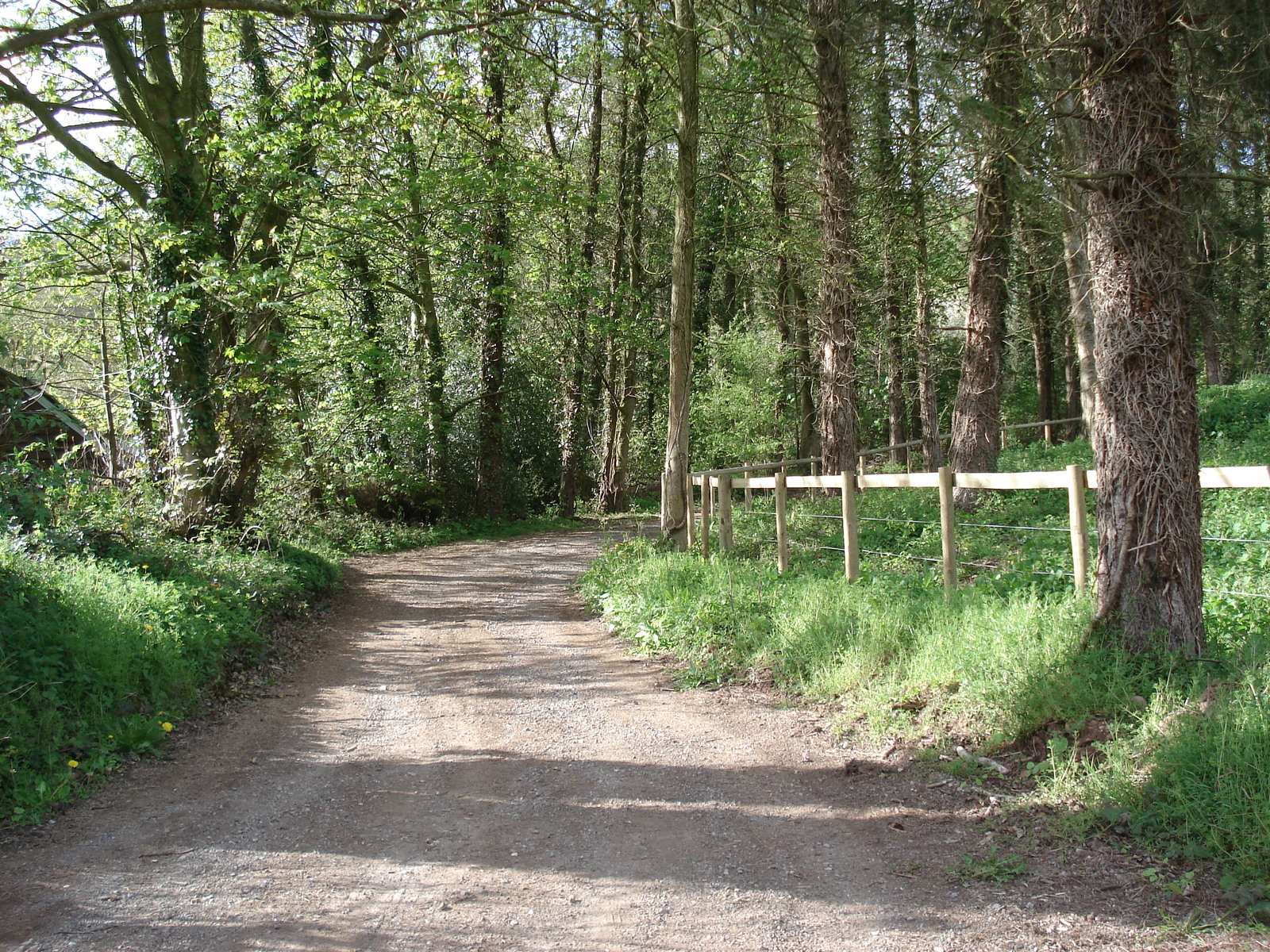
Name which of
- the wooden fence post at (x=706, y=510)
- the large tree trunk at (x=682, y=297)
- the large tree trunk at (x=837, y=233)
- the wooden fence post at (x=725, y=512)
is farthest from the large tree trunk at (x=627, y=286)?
the wooden fence post at (x=725, y=512)

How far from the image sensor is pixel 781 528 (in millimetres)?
10328

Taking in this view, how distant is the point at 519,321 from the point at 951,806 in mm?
20094

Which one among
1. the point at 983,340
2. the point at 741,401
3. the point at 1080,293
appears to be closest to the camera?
the point at 1080,293

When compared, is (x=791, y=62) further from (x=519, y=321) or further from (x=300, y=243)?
(x=519, y=321)

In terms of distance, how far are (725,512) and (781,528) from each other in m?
1.46

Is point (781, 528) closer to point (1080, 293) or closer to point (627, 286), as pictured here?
point (1080, 293)

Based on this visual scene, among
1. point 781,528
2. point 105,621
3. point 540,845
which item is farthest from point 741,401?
point 540,845

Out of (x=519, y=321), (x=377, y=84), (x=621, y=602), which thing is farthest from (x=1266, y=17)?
(x=519, y=321)

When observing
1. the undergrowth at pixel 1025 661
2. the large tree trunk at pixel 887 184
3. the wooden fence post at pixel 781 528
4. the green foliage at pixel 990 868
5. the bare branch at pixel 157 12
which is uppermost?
the bare branch at pixel 157 12

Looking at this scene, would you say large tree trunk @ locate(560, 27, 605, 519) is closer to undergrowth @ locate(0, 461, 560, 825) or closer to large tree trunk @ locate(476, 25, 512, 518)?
large tree trunk @ locate(476, 25, 512, 518)

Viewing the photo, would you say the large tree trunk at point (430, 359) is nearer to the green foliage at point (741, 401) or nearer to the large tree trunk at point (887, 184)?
the green foliage at point (741, 401)

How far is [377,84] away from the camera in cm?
1412

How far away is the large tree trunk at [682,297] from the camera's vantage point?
41.5 feet

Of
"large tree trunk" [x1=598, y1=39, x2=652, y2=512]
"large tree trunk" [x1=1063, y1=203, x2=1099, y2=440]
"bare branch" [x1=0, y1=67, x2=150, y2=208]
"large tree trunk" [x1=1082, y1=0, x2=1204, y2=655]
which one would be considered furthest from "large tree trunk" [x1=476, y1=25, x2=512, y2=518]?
"large tree trunk" [x1=1082, y1=0, x2=1204, y2=655]
